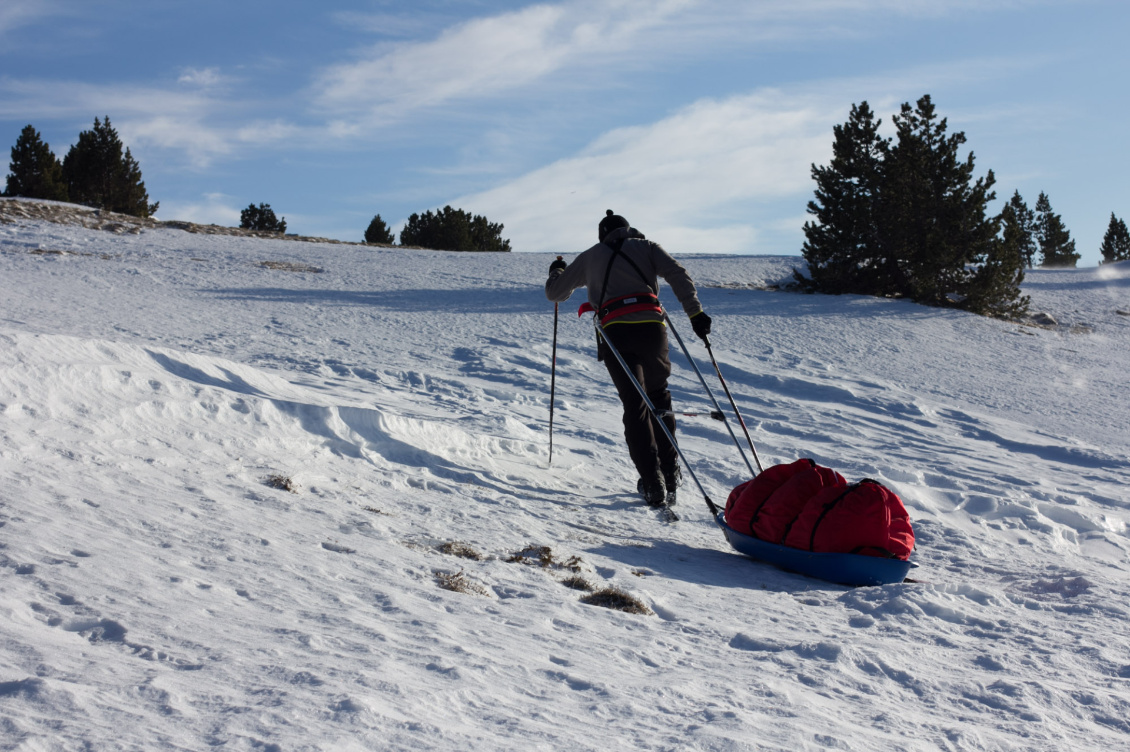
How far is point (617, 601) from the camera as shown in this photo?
9.61 ft

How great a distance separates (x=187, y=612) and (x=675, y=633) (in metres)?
1.54

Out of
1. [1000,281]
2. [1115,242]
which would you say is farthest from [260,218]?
[1115,242]

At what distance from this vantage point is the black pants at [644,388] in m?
4.71

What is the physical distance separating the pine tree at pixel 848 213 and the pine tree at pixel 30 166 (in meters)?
26.3

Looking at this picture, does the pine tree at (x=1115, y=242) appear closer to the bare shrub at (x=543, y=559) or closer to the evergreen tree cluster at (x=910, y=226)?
the evergreen tree cluster at (x=910, y=226)

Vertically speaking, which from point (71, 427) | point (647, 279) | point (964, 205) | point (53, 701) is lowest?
point (53, 701)

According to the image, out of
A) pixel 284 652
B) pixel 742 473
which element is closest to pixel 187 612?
pixel 284 652

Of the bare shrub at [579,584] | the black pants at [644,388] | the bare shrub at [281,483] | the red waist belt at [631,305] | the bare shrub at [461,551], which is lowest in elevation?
the bare shrub at [579,584]

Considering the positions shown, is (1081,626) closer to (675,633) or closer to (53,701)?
(675,633)

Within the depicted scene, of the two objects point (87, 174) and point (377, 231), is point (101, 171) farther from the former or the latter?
point (377, 231)

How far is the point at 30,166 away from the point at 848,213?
29.6 meters

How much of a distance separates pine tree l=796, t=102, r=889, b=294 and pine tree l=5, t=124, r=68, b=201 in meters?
26.3

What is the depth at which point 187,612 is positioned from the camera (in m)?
2.20

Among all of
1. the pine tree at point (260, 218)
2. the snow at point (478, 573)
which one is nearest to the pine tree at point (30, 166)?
the pine tree at point (260, 218)
